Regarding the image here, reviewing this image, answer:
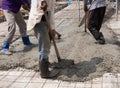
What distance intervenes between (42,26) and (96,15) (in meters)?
2.62

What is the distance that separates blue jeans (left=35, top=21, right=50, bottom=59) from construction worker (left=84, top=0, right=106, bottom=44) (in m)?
2.42

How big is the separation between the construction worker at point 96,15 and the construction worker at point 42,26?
7.70 feet

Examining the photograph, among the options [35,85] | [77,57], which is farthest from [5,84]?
[77,57]

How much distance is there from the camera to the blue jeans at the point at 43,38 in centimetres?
574

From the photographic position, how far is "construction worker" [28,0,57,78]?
5676mm

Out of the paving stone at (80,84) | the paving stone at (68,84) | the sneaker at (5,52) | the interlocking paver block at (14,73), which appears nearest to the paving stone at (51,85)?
the paving stone at (68,84)

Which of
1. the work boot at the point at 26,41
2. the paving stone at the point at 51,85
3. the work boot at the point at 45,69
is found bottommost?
the work boot at the point at 26,41

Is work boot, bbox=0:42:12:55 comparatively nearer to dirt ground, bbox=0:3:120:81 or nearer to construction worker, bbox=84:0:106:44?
dirt ground, bbox=0:3:120:81

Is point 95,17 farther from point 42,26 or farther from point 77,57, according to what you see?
point 42,26

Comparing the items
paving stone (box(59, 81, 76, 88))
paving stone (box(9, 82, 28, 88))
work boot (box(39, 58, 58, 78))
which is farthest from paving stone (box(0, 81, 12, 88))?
paving stone (box(59, 81, 76, 88))

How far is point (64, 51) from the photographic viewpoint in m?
7.37

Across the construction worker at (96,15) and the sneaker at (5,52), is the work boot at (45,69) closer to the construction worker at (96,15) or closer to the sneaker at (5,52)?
the sneaker at (5,52)

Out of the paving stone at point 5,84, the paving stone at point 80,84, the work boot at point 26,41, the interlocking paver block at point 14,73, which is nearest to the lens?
the paving stone at point 80,84

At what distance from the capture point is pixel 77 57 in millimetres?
6879
